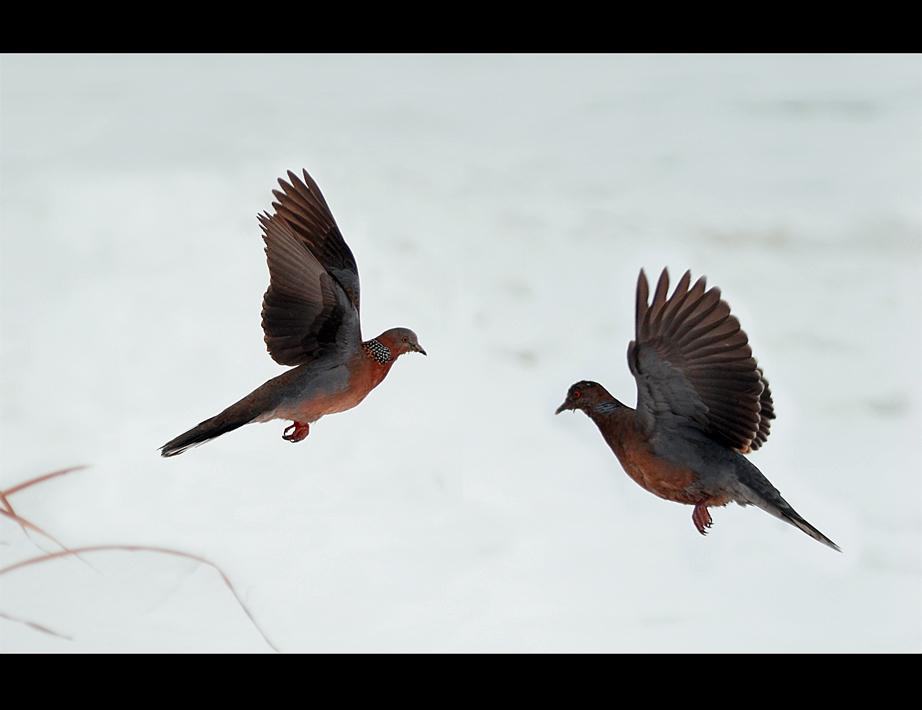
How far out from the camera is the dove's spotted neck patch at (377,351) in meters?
2.48

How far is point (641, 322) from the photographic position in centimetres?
209

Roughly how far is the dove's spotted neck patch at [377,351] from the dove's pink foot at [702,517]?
95 centimetres

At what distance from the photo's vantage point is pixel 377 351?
8.18 ft

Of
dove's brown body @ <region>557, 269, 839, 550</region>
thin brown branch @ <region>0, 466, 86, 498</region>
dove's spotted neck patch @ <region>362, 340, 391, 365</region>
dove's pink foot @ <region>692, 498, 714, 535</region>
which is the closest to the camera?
dove's brown body @ <region>557, 269, 839, 550</region>

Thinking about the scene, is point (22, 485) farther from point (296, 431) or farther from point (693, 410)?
point (693, 410)

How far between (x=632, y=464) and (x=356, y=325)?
0.84m

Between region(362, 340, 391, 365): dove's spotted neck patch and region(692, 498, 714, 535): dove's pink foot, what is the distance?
95 cm

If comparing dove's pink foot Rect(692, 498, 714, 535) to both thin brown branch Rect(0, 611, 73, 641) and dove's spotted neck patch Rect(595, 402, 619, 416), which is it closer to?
dove's spotted neck patch Rect(595, 402, 619, 416)

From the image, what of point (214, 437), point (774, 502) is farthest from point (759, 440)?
point (214, 437)

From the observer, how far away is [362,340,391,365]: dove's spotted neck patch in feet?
8.15

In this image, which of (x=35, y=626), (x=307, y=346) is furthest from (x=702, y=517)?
(x=35, y=626)

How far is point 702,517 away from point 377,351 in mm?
1007

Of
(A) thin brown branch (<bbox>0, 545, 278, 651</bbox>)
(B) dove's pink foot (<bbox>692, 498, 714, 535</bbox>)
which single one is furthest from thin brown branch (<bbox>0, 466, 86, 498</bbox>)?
(B) dove's pink foot (<bbox>692, 498, 714, 535</bbox>)

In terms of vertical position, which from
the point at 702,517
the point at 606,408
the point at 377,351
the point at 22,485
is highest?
the point at 377,351
